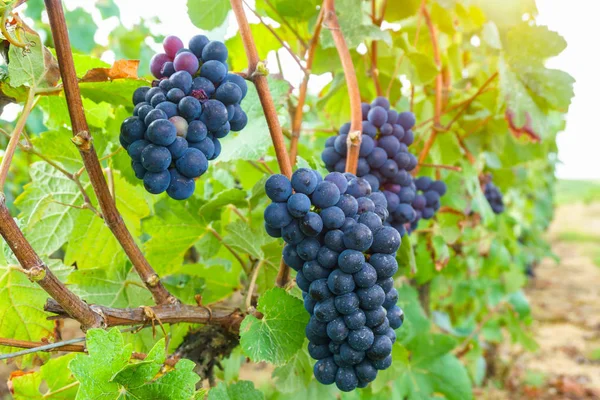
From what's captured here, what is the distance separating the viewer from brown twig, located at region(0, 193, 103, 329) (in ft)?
2.27

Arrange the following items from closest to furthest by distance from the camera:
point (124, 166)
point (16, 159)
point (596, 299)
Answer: point (124, 166) < point (16, 159) < point (596, 299)

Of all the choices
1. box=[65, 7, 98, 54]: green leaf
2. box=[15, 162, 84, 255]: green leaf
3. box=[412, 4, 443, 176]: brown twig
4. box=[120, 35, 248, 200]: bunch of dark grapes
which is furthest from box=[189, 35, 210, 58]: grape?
box=[65, 7, 98, 54]: green leaf

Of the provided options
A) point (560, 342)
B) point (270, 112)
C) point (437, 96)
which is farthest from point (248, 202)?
point (560, 342)

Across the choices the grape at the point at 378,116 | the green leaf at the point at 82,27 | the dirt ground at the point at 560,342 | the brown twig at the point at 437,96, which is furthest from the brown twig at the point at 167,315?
the dirt ground at the point at 560,342

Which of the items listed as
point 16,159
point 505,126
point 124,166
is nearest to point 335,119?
point 505,126

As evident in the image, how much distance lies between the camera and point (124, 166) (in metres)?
1.13

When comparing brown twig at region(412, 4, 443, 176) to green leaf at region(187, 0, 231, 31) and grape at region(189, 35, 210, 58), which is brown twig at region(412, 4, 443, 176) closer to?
green leaf at region(187, 0, 231, 31)

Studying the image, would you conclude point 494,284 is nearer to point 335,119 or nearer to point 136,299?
point 335,119

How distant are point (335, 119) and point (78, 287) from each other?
1.09 meters

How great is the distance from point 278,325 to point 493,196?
1.87 meters

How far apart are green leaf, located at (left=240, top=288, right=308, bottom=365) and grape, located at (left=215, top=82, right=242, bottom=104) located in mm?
366

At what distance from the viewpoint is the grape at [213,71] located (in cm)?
82

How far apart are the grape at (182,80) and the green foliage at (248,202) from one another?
177 mm

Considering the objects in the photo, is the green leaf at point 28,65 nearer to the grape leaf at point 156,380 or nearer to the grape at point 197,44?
the grape at point 197,44
